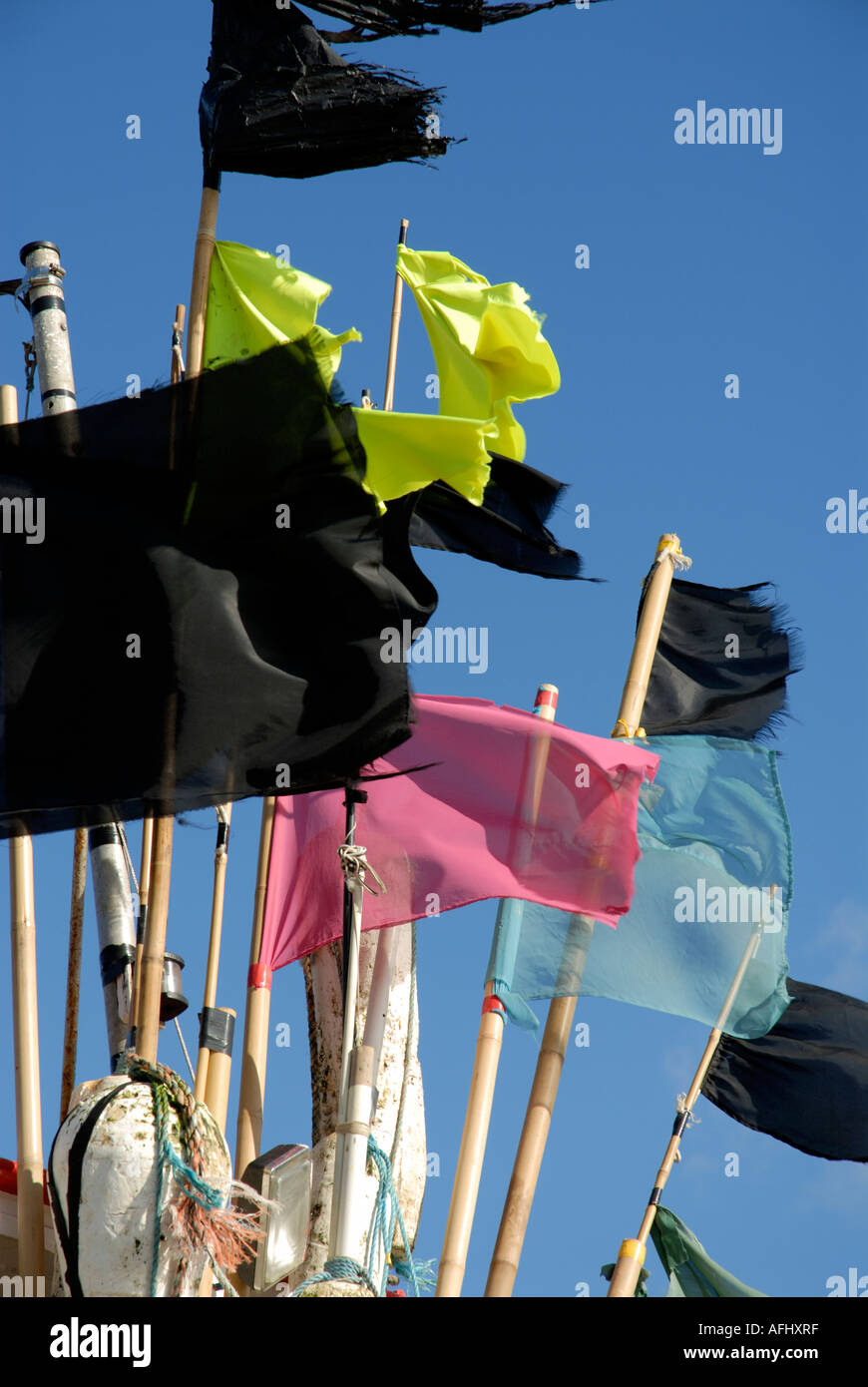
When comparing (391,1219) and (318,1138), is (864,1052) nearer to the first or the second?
→ (318,1138)

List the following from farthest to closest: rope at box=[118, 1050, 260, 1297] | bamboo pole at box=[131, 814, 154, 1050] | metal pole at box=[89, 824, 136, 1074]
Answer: metal pole at box=[89, 824, 136, 1074] → bamboo pole at box=[131, 814, 154, 1050] → rope at box=[118, 1050, 260, 1297]

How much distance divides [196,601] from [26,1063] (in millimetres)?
3144

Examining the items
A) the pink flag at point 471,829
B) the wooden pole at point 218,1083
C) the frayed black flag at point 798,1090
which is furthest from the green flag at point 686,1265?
the wooden pole at point 218,1083

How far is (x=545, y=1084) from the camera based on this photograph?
52.9ft

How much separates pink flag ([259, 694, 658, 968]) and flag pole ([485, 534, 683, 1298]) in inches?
25.5

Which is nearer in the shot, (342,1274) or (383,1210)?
(342,1274)

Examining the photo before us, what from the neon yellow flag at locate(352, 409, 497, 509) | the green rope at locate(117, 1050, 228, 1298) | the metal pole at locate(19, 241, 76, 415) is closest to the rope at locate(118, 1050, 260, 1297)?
the green rope at locate(117, 1050, 228, 1298)

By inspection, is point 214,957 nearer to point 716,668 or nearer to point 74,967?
point 74,967

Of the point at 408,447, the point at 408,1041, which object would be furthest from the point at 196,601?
the point at 408,1041

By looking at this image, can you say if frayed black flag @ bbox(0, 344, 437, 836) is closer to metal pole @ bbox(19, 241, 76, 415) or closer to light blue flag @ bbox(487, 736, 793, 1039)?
metal pole @ bbox(19, 241, 76, 415)

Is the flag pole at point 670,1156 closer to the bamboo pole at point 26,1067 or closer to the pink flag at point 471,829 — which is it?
the pink flag at point 471,829

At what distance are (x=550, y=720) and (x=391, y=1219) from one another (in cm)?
544

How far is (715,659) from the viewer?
69.6 feet

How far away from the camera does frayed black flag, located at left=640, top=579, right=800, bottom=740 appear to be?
20.9m
